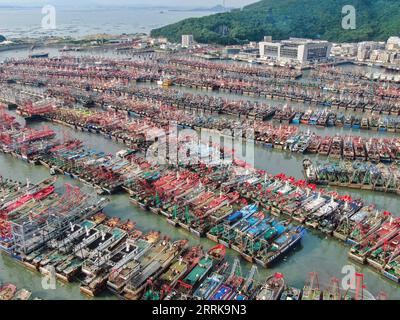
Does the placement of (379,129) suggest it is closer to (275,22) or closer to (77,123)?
(77,123)

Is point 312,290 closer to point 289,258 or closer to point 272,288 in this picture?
point 272,288

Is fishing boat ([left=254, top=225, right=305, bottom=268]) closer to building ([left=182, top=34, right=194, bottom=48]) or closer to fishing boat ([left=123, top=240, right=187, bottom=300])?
fishing boat ([left=123, top=240, right=187, bottom=300])

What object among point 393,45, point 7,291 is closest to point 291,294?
point 7,291

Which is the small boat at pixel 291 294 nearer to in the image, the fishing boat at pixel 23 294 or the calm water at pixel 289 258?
the calm water at pixel 289 258

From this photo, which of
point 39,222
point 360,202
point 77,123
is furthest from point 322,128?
point 39,222

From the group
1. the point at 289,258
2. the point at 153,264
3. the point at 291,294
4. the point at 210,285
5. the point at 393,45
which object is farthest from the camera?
the point at 393,45

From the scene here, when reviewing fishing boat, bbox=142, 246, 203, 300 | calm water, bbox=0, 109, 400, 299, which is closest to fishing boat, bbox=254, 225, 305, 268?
calm water, bbox=0, 109, 400, 299
